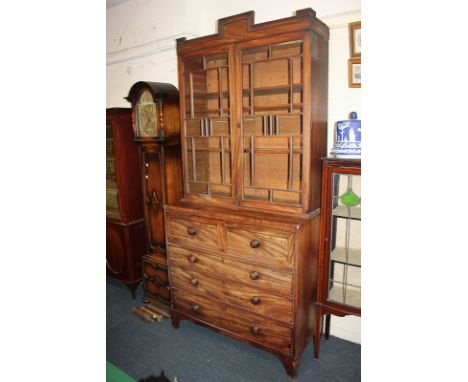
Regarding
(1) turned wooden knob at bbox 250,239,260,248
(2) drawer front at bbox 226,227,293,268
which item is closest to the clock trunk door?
(2) drawer front at bbox 226,227,293,268

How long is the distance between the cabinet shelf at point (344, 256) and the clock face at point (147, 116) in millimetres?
1677

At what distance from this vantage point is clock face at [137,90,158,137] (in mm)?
2736

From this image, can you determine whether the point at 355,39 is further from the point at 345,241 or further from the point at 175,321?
the point at 175,321

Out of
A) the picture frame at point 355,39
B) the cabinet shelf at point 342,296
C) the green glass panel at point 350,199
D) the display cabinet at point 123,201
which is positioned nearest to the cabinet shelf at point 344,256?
the cabinet shelf at point 342,296

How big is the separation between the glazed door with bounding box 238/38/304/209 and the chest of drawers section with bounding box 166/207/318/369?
0.23 metres

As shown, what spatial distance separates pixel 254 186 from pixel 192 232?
0.57m

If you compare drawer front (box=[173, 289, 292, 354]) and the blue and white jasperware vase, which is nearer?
the blue and white jasperware vase

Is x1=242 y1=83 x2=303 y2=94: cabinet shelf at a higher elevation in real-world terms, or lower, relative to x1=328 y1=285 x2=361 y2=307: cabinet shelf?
higher

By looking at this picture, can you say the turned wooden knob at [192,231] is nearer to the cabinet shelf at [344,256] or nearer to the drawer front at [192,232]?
the drawer front at [192,232]

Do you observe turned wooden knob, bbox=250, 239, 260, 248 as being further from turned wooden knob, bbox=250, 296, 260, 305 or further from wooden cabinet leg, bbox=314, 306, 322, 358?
wooden cabinet leg, bbox=314, 306, 322, 358

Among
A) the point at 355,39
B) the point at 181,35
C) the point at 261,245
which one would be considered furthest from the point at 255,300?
the point at 181,35
